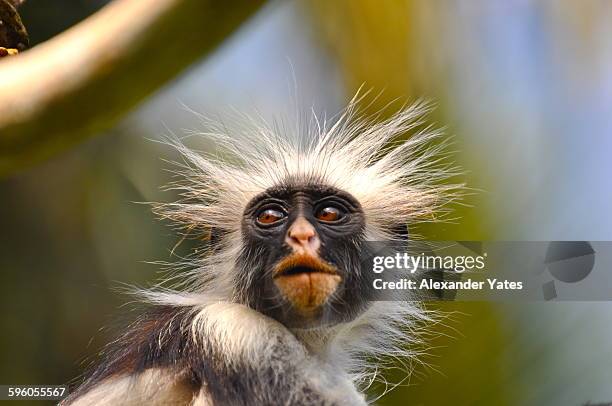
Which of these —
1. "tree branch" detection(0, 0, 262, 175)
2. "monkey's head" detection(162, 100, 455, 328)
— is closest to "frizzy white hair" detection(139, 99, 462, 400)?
"monkey's head" detection(162, 100, 455, 328)

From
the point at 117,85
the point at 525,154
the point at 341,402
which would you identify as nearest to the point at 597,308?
the point at 525,154

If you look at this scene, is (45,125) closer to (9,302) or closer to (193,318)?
(193,318)

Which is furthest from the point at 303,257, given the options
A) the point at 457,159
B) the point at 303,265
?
the point at 457,159

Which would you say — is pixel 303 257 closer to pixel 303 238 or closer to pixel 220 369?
pixel 303 238

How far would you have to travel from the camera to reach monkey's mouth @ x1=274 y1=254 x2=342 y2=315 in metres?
1.54

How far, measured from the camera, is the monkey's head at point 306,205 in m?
1.57

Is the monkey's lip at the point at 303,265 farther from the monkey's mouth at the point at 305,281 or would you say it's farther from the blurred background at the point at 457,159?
the blurred background at the point at 457,159

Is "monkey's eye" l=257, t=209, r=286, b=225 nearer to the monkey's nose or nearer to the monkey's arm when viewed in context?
the monkey's nose

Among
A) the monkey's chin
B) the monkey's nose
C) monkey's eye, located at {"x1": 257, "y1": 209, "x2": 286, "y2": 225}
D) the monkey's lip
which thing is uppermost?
monkey's eye, located at {"x1": 257, "y1": 209, "x2": 286, "y2": 225}

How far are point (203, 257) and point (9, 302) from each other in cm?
55

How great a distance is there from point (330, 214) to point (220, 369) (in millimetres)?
382

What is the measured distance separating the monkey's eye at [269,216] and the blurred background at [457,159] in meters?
0.25

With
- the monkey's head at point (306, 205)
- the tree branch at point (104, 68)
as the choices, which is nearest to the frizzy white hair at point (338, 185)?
the monkey's head at point (306, 205)

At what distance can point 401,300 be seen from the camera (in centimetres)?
174
